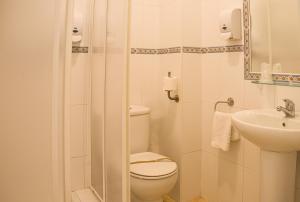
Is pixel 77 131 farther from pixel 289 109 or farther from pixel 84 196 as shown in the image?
pixel 289 109

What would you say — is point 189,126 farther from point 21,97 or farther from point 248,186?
point 21,97

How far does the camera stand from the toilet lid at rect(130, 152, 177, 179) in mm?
1893

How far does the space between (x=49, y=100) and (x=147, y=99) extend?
1.73 metres

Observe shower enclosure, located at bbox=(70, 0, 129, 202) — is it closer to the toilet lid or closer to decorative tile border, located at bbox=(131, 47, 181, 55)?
the toilet lid

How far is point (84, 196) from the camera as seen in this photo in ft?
5.33

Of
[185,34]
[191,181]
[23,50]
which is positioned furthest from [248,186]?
[23,50]

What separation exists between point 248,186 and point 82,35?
168cm

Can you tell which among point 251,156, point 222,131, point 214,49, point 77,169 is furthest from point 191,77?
point 77,169

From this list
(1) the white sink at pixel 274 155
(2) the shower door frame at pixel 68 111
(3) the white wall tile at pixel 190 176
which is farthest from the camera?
(3) the white wall tile at pixel 190 176

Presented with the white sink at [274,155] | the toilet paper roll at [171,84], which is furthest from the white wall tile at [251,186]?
the toilet paper roll at [171,84]

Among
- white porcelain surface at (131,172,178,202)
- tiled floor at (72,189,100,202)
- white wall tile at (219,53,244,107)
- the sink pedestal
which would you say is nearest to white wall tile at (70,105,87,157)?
tiled floor at (72,189,100,202)

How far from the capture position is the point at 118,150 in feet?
3.36

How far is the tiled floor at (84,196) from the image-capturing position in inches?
60.3

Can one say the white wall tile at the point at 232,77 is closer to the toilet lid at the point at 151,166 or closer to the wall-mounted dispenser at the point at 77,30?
the toilet lid at the point at 151,166
